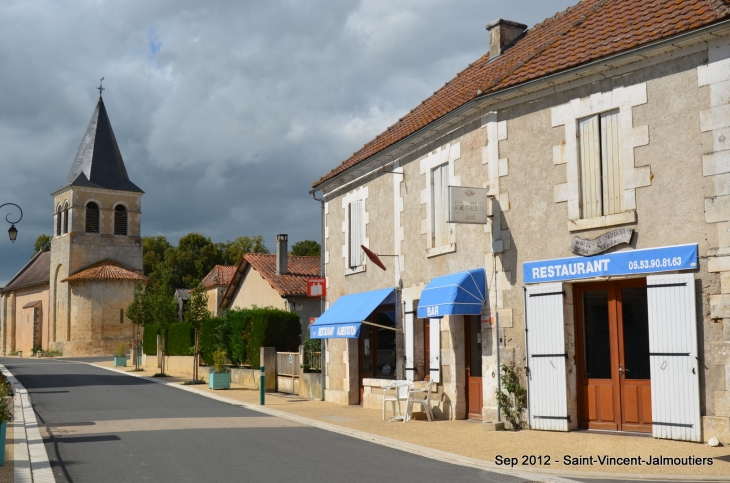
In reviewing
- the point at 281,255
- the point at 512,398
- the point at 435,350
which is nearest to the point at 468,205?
the point at 512,398

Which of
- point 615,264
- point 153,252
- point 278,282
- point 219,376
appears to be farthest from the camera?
point 153,252

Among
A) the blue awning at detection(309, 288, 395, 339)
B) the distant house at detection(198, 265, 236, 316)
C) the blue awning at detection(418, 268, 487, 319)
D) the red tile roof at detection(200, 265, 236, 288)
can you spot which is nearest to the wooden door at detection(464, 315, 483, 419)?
the blue awning at detection(418, 268, 487, 319)

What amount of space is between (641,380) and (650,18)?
17.6ft

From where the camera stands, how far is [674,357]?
1040 cm

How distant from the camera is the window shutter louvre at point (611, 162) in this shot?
446 inches

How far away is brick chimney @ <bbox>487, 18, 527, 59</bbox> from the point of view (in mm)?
16891

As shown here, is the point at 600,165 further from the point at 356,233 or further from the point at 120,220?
the point at 120,220

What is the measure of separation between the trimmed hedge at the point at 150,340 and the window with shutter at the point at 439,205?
26637 millimetres

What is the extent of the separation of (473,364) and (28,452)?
753cm

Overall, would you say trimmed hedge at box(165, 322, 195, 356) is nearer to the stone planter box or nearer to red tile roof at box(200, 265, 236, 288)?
the stone planter box

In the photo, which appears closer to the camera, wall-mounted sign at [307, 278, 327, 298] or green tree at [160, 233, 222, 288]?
wall-mounted sign at [307, 278, 327, 298]

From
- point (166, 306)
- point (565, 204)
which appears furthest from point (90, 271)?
point (565, 204)

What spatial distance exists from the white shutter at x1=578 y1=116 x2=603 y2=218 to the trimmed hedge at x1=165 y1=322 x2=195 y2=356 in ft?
79.8

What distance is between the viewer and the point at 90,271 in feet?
198
